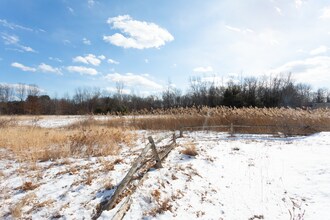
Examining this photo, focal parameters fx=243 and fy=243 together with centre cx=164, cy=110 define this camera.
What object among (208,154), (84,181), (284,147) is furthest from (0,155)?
(284,147)

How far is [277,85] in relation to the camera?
164 ft

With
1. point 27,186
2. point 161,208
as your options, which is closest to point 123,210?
point 161,208

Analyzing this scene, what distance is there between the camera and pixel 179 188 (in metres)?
4.96

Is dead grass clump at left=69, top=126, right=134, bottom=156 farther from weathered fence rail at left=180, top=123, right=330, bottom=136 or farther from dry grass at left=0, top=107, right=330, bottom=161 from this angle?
weathered fence rail at left=180, top=123, right=330, bottom=136

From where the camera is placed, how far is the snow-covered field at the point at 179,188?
403cm

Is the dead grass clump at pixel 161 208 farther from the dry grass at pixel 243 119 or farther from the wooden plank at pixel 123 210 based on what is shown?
the dry grass at pixel 243 119

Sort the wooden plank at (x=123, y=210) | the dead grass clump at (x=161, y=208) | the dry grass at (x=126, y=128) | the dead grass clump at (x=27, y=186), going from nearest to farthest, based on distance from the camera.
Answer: the wooden plank at (x=123, y=210)
the dead grass clump at (x=161, y=208)
the dead grass clump at (x=27, y=186)
the dry grass at (x=126, y=128)

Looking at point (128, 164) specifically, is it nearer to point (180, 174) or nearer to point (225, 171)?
point (180, 174)

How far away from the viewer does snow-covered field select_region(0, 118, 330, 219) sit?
159 inches

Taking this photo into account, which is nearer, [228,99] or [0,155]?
[0,155]

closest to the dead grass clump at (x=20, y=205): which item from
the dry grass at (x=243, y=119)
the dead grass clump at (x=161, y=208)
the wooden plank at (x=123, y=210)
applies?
the wooden plank at (x=123, y=210)

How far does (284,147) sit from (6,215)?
377 inches

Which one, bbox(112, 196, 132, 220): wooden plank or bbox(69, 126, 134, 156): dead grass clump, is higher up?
bbox(69, 126, 134, 156): dead grass clump

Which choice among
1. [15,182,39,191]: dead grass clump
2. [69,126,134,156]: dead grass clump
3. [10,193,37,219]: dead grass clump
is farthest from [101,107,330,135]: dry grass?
[10,193,37,219]: dead grass clump
